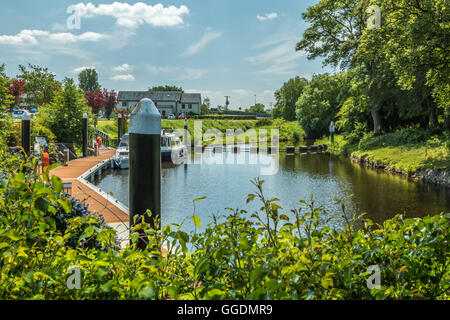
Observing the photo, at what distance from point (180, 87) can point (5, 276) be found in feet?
311

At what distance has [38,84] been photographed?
129 feet

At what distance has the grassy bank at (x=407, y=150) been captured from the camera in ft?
53.0

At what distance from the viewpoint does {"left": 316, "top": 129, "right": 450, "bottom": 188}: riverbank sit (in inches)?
588

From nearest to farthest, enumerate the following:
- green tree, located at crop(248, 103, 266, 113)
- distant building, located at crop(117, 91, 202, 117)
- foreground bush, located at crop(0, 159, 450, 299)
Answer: foreground bush, located at crop(0, 159, 450, 299), distant building, located at crop(117, 91, 202, 117), green tree, located at crop(248, 103, 266, 113)

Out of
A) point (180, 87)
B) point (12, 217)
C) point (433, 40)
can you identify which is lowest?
point (12, 217)

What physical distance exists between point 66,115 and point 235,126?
34.1 m

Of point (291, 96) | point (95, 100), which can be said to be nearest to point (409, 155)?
point (95, 100)

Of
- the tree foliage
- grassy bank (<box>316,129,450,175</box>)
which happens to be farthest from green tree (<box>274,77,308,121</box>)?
grassy bank (<box>316,129,450,175</box>)

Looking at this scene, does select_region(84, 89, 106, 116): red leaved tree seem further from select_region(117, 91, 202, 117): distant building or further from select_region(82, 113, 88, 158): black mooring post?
select_region(117, 91, 202, 117): distant building

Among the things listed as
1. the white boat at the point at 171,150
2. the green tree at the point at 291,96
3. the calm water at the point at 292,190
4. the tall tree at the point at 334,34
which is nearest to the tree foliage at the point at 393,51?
the tall tree at the point at 334,34

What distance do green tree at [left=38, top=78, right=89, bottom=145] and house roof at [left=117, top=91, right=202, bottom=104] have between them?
1977 inches

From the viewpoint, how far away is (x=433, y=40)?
1288cm
